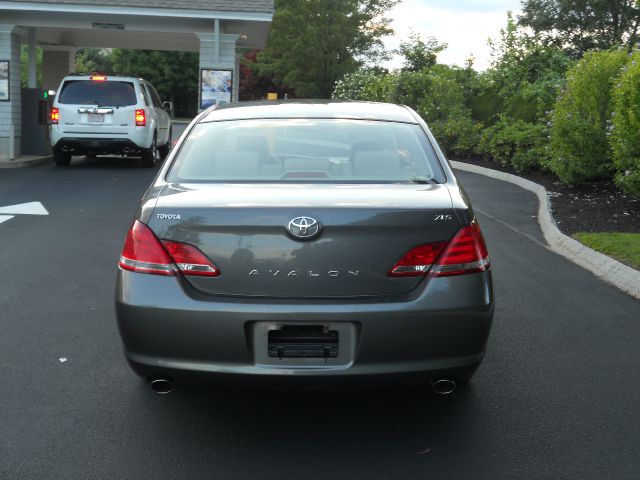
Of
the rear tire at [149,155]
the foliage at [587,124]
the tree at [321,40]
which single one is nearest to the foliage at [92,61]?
the tree at [321,40]

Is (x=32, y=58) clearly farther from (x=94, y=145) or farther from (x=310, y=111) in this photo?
(x=310, y=111)

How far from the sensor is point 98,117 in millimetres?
18656

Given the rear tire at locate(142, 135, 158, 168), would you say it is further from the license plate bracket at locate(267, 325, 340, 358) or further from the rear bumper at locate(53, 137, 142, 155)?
the license plate bracket at locate(267, 325, 340, 358)

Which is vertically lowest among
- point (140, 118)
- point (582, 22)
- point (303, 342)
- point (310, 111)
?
point (140, 118)

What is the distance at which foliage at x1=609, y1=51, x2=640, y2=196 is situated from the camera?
11164 mm

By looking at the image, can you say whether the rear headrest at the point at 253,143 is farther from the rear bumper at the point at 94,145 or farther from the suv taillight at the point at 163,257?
the rear bumper at the point at 94,145

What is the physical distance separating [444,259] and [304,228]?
25.7 inches

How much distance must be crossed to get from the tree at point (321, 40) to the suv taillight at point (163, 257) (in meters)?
63.2

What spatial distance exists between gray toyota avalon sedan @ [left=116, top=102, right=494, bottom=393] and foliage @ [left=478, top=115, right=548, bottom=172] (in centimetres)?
1226

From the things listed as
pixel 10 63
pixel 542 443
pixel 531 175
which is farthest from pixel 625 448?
pixel 10 63

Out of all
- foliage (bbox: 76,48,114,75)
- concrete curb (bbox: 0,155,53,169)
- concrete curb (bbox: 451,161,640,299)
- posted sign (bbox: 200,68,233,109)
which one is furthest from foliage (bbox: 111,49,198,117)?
concrete curb (bbox: 451,161,640,299)

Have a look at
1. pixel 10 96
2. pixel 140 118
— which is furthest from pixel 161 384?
pixel 10 96

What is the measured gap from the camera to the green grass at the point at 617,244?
8.66 metres

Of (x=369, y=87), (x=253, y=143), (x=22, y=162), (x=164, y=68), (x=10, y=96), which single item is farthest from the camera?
(x=164, y=68)
